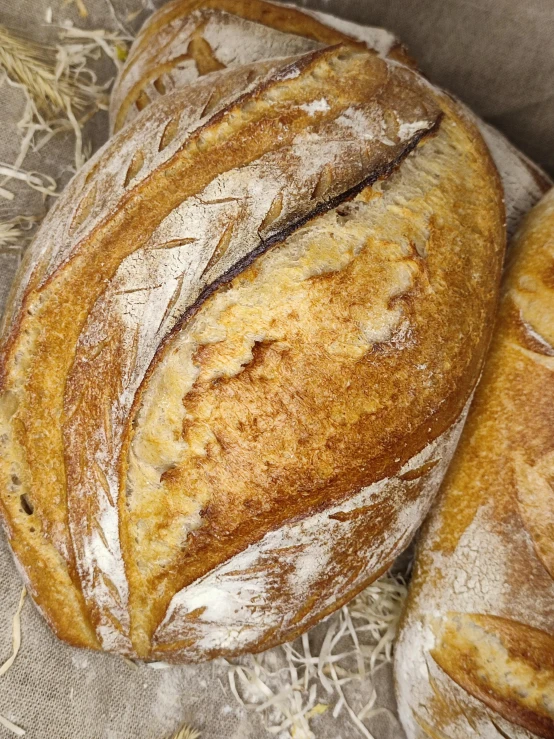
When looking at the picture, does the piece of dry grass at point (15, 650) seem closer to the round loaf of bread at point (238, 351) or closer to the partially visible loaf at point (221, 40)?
the round loaf of bread at point (238, 351)

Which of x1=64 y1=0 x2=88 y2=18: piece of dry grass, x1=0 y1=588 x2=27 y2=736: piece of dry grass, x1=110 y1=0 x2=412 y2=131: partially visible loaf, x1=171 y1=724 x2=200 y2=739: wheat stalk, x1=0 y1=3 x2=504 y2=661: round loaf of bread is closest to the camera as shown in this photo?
x1=0 y1=3 x2=504 y2=661: round loaf of bread

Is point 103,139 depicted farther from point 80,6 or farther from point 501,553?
point 501,553

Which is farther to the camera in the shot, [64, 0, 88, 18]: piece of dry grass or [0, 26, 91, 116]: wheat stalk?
[64, 0, 88, 18]: piece of dry grass

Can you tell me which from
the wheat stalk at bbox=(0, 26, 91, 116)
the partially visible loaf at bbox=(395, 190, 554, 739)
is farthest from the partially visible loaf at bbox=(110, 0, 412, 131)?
the partially visible loaf at bbox=(395, 190, 554, 739)

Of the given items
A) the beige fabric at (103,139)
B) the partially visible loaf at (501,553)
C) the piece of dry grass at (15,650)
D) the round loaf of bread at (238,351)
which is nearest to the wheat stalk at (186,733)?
the beige fabric at (103,139)

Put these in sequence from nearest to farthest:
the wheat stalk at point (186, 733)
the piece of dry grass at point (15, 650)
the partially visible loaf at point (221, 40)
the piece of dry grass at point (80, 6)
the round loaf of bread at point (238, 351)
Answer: the round loaf of bread at point (238, 351) → the piece of dry grass at point (15, 650) → the wheat stalk at point (186, 733) → the partially visible loaf at point (221, 40) → the piece of dry grass at point (80, 6)

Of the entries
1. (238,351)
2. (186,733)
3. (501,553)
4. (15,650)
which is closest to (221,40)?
(238,351)

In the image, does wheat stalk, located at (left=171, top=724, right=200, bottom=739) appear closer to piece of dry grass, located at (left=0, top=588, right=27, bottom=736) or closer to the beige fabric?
the beige fabric

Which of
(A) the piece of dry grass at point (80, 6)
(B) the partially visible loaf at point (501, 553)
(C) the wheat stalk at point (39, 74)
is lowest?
(B) the partially visible loaf at point (501, 553)
